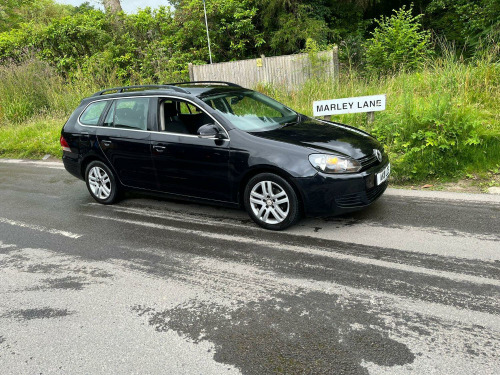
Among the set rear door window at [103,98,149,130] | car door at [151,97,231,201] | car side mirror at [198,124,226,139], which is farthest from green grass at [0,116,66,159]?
car side mirror at [198,124,226,139]

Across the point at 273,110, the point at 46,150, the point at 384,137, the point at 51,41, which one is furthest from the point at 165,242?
the point at 51,41

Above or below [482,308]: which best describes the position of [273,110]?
above

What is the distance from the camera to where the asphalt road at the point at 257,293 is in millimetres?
2785

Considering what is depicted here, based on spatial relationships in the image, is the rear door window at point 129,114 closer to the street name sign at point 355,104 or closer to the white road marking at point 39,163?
the street name sign at point 355,104

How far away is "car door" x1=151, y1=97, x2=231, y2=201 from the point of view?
16.9 ft

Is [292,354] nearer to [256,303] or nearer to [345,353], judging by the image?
[345,353]

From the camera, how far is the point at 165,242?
486 cm

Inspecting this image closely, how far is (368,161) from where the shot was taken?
4.84 meters

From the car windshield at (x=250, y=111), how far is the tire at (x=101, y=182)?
1989mm

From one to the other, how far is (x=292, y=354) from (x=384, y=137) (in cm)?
524

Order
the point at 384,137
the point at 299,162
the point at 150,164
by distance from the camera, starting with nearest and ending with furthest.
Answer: the point at 299,162
the point at 150,164
the point at 384,137

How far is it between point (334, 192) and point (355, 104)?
9.85ft

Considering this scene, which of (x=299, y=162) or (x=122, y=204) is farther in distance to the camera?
(x=122, y=204)

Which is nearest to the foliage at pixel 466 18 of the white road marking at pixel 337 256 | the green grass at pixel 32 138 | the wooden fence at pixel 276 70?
the wooden fence at pixel 276 70
